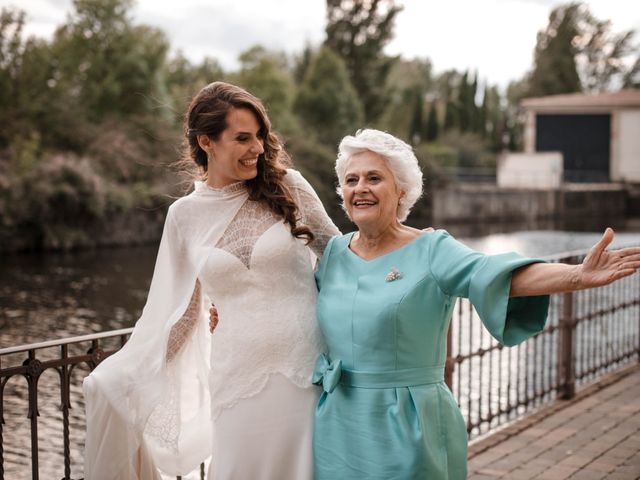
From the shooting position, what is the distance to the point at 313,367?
9.80 feet

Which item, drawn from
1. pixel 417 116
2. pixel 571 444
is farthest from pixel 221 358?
pixel 417 116

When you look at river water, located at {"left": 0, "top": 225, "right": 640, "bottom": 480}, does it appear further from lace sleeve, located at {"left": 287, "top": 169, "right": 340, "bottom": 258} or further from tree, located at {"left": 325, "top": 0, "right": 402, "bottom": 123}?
tree, located at {"left": 325, "top": 0, "right": 402, "bottom": 123}

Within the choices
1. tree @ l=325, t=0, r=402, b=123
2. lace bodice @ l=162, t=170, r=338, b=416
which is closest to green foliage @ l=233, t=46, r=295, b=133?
tree @ l=325, t=0, r=402, b=123

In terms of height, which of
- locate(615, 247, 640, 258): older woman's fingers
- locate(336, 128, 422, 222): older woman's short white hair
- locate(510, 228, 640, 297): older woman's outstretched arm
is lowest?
locate(510, 228, 640, 297): older woman's outstretched arm

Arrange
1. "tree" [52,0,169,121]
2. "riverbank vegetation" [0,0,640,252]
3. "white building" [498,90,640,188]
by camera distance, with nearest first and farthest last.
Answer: "riverbank vegetation" [0,0,640,252] → "tree" [52,0,169,121] → "white building" [498,90,640,188]

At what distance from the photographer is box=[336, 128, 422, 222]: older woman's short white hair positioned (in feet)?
9.27

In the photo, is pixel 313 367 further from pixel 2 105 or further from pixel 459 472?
pixel 2 105

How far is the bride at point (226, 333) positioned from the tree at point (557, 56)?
64910mm

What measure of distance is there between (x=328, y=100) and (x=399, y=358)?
146 feet

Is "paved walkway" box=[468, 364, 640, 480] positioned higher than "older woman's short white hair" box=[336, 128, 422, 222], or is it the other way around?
"older woman's short white hair" box=[336, 128, 422, 222]

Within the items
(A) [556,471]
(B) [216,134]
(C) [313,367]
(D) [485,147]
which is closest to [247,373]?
(C) [313,367]

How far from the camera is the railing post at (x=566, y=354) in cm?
692

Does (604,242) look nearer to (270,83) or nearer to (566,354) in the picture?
(566,354)

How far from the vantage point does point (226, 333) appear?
10.0 feet
